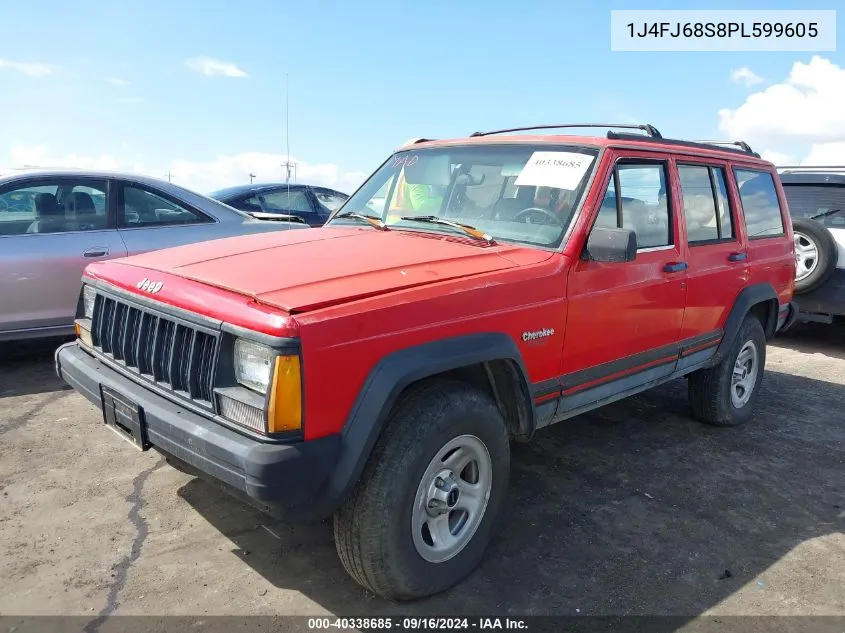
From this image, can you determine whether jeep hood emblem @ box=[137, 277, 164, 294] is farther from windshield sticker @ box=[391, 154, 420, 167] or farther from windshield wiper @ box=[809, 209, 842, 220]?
windshield wiper @ box=[809, 209, 842, 220]

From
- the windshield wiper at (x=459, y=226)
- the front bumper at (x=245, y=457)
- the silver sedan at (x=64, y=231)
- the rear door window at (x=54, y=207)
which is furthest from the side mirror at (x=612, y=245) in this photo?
the rear door window at (x=54, y=207)

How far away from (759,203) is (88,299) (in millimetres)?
4538

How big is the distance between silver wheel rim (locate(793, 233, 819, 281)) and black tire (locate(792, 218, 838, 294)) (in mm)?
16

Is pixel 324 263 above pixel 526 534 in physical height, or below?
above

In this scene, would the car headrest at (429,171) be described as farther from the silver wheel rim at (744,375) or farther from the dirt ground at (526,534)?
the silver wheel rim at (744,375)

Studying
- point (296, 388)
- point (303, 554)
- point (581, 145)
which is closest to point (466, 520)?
point (303, 554)

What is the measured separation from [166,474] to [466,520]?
5.94 ft

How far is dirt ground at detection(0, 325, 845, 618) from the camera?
2.66 m

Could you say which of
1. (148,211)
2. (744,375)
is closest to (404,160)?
(148,211)

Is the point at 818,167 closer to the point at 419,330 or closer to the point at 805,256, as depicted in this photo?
the point at 805,256

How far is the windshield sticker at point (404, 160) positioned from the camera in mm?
4012

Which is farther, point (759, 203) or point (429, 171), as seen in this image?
point (759, 203)

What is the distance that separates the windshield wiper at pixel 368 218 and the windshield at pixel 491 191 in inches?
0.7

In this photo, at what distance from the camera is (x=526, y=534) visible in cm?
317
